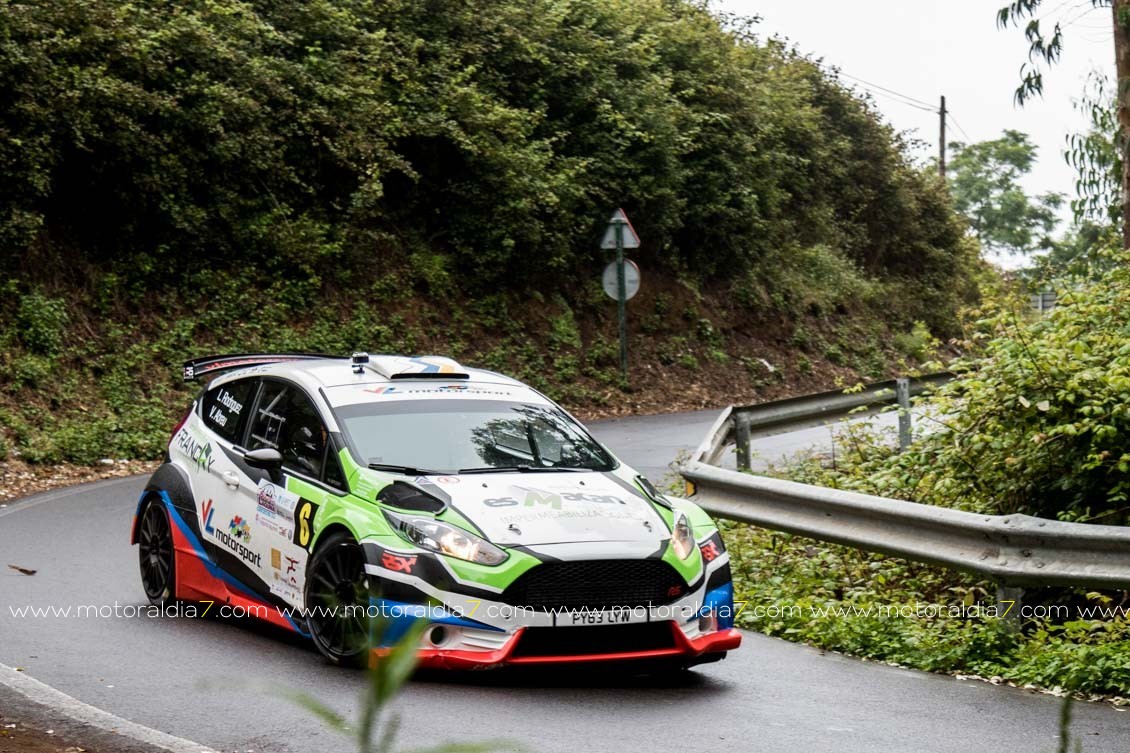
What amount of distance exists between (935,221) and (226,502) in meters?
35.4

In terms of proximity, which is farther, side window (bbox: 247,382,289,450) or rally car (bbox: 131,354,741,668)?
side window (bbox: 247,382,289,450)

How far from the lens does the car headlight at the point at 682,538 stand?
23.7 ft

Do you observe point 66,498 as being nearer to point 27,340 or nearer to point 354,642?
point 27,340

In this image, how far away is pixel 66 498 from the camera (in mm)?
14047

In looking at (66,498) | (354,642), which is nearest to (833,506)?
(354,642)

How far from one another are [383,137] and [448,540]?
17.7 meters

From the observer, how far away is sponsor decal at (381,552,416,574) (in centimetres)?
684

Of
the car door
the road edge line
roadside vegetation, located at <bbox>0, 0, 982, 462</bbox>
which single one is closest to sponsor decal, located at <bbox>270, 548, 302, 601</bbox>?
the car door

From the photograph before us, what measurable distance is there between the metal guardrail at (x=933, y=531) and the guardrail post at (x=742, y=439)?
245 centimetres

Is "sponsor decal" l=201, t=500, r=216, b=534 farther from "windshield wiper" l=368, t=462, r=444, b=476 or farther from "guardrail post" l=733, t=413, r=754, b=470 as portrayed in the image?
"guardrail post" l=733, t=413, r=754, b=470

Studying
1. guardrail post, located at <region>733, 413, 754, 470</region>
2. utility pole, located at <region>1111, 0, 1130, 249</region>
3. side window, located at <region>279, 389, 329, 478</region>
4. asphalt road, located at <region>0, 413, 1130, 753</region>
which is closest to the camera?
asphalt road, located at <region>0, 413, 1130, 753</region>

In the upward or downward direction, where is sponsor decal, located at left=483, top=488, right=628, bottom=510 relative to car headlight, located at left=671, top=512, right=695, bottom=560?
upward

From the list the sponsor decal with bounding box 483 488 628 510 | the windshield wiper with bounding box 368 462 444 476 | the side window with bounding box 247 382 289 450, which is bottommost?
the sponsor decal with bounding box 483 488 628 510

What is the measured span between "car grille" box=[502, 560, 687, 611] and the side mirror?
1819 millimetres
